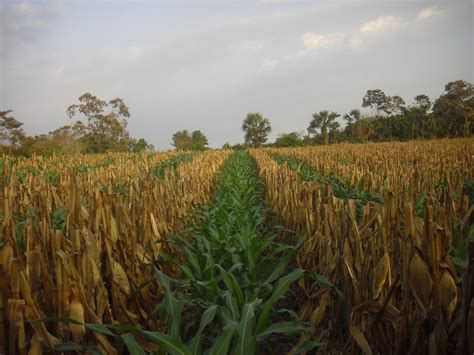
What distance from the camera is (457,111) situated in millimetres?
39625

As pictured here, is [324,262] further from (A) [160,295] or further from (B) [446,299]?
(A) [160,295]

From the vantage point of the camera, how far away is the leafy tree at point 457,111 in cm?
3647

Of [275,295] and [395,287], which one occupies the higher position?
[395,287]

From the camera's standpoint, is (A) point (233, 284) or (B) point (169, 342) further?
(A) point (233, 284)

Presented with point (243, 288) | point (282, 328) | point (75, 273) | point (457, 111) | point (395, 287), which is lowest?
point (243, 288)

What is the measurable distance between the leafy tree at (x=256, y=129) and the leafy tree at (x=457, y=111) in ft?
104

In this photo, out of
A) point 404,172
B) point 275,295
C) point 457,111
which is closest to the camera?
point 275,295

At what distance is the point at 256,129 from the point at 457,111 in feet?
122

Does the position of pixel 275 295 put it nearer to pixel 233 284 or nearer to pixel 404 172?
pixel 233 284

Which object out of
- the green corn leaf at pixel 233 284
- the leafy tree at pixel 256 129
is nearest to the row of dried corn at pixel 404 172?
the green corn leaf at pixel 233 284

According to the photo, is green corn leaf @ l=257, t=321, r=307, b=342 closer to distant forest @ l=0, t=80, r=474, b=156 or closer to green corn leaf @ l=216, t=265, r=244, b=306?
green corn leaf @ l=216, t=265, r=244, b=306

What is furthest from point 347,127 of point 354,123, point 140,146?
point 140,146

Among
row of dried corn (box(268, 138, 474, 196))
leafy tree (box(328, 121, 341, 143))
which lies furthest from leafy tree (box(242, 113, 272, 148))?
row of dried corn (box(268, 138, 474, 196))

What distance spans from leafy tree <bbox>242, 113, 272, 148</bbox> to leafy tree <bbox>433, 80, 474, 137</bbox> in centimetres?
3175
